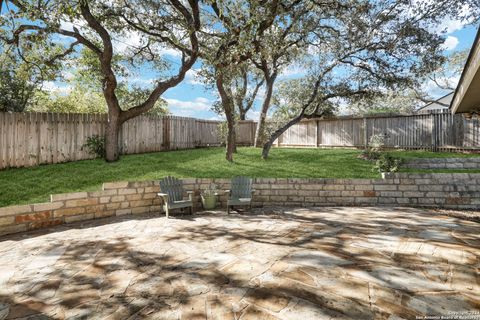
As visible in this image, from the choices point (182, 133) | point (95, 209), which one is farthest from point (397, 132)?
point (95, 209)

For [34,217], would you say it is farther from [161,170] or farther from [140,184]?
[161,170]

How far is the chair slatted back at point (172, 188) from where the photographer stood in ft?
20.4

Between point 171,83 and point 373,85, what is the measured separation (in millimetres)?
7715

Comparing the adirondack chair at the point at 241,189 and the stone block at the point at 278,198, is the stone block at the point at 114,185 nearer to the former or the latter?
the adirondack chair at the point at 241,189

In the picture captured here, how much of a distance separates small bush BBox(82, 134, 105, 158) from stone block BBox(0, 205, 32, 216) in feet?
13.8

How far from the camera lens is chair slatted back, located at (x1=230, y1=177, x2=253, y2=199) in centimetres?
672

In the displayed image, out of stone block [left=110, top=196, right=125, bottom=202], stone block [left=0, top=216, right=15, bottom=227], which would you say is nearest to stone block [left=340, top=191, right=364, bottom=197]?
stone block [left=110, top=196, right=125, bottom=202]

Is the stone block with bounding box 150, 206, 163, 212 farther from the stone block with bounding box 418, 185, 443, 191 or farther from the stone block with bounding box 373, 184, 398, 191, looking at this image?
the stone block with bounding box 418, 185, 443, 191

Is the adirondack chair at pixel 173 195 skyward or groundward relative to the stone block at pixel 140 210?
skyward

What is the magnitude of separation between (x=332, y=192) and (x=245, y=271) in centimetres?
472

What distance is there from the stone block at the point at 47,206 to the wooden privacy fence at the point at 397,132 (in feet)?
40.0

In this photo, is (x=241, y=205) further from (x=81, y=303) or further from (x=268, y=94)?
(x=268, y=94)

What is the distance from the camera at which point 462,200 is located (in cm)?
687

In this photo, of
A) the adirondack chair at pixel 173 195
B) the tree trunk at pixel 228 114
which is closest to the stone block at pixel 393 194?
the tree trunk at pixel 228 114
